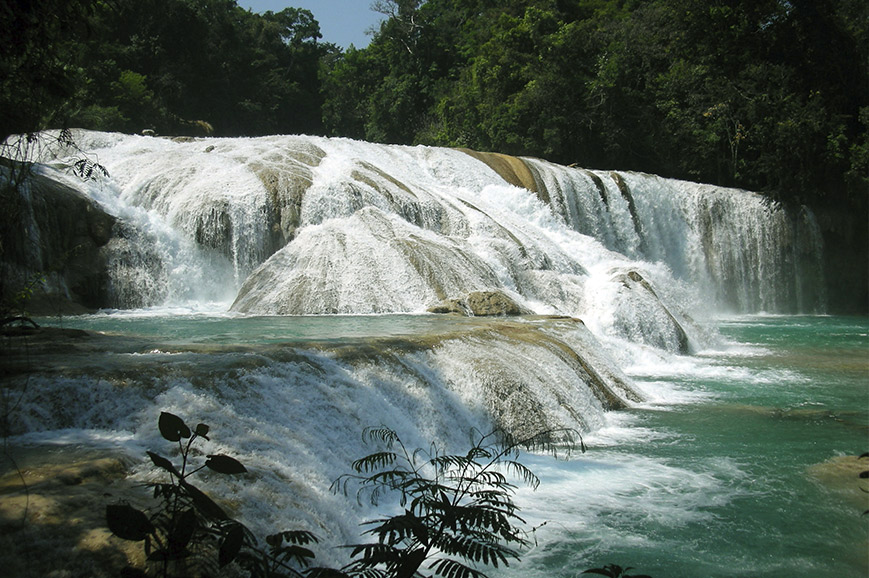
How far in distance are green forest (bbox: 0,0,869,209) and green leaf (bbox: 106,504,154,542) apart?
17.5m

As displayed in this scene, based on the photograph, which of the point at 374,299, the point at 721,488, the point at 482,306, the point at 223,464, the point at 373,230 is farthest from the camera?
the point at 373,230

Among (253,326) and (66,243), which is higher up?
(66,243)

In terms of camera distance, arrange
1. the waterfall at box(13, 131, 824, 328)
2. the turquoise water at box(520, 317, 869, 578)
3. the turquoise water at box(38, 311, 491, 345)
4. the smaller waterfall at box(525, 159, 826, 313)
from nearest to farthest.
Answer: the turquoise water at box(520, 317, 869, 578) → the turquoise water at box(38, 311, 491, 345) → the waterfall at box(13, 131, 824, 328) → the smaller waterfall at box(525, 159, 826, 313)

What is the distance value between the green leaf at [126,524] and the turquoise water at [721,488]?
267cm

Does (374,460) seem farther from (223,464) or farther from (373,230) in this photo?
(373,230)

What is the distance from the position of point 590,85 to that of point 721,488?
22259 millimetres

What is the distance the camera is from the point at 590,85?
26.0 m

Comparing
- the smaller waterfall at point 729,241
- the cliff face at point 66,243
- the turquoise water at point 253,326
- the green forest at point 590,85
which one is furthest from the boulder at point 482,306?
the green forest at point 590,85

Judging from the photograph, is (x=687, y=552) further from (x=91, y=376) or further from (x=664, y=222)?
(x=664, y=222)

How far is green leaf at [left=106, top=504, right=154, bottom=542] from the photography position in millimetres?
2119

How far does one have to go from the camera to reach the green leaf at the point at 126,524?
212 centimetres

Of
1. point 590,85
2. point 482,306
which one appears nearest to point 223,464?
point 482,306

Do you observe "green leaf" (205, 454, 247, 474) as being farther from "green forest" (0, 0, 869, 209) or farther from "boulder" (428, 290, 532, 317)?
"green forest" (0, 0, 869, 209)

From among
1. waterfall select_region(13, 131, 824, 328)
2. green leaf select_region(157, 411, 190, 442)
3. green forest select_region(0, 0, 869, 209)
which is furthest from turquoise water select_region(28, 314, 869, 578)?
green forest select_region(0, 0, 869, 209)
